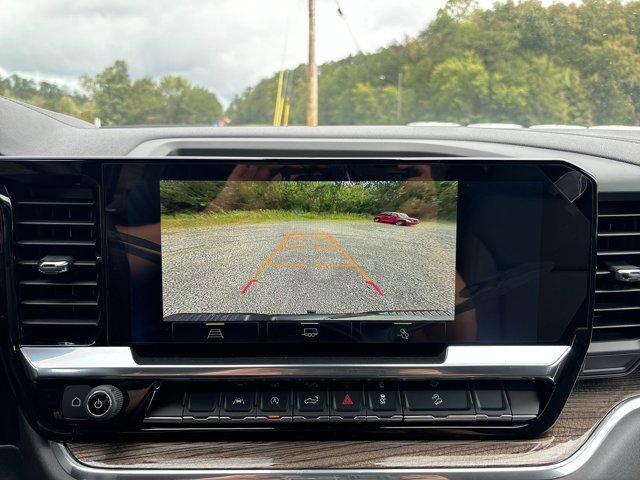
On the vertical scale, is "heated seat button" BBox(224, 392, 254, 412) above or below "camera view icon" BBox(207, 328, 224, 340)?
below

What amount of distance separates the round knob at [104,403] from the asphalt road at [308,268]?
30 centimetres

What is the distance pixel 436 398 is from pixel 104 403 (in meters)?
0.98

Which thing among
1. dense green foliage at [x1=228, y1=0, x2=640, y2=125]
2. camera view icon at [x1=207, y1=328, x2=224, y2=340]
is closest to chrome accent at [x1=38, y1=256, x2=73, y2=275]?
camera view icon at [x1=207, y1=328, x2=224, y2=340]

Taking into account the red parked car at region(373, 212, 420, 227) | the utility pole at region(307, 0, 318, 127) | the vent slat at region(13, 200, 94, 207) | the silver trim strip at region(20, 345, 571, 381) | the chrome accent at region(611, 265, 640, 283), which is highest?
the utility pole at region(307, 0, 318, 127)

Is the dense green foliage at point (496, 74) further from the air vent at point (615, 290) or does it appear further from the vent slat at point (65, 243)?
the vent slat at point (65, 243)

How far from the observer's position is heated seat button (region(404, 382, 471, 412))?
176 cm

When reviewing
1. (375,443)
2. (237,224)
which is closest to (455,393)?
(375,443)

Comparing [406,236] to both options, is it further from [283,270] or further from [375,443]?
[375,443]

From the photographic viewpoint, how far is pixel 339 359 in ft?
5.72

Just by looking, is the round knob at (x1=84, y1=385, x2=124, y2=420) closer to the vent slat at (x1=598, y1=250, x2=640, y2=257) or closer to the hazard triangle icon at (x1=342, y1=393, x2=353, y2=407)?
the hazard triangle icon at (x1=342, y1=393, x2=353, y2=407)

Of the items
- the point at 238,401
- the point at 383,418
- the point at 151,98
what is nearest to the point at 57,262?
the point at 238,401

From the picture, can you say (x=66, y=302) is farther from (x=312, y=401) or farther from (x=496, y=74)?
(x=496, y=74)

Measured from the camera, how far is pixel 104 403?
69.1 inches

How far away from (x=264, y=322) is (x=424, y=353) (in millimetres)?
482
